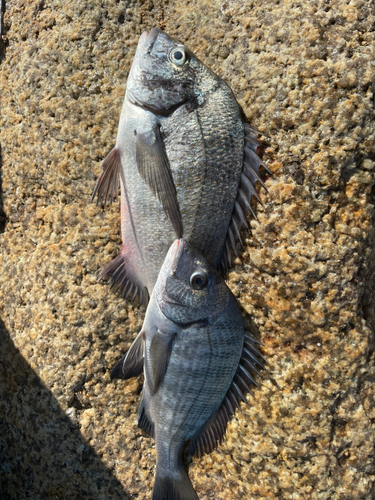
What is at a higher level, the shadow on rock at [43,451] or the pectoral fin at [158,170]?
the pectoral fin at [158,170]

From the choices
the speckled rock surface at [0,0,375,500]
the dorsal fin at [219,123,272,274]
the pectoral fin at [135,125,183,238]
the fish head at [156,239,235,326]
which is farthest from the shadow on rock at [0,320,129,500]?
the dorsal fin at [219,123,272,274]

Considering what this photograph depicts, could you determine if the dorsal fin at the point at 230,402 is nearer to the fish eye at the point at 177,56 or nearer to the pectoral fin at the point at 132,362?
the pectoral fin at the point at 132,362

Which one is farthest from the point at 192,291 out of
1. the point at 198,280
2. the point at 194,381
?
the point at 194,381

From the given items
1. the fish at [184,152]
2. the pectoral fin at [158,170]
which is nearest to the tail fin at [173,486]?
the fish at [184,152]

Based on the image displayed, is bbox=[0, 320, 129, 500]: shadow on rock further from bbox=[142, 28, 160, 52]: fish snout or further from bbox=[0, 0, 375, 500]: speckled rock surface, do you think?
bbox=[142, 28, 160, 52]: fish snout

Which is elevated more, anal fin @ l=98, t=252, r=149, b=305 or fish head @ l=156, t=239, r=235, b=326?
fish head @ l=156, t=239, r=235, b=326

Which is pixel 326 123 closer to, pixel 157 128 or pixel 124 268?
pixel 157 128

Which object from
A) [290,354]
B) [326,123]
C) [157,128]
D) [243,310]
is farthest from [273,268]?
[157,128]
